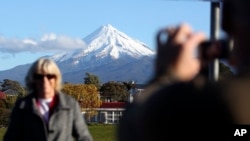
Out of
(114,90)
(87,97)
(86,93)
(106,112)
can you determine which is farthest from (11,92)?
(87,97)

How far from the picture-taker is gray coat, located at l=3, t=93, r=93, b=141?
5.82 meters

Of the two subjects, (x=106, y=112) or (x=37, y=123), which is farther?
(x=106, y=112)

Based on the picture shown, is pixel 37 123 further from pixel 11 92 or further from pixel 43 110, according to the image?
pixel 11 92

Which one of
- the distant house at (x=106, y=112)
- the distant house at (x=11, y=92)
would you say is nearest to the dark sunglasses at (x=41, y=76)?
the distant house at (x=11, y=92)

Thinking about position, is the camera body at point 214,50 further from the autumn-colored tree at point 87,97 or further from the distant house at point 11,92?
the distant house at point 11,92

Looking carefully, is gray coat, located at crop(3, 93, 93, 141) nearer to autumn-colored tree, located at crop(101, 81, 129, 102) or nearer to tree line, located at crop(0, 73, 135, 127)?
tree line, located at crop(0, 73, 135, 127)

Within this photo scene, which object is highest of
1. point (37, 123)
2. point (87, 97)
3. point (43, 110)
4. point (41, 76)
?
point (87, 97)

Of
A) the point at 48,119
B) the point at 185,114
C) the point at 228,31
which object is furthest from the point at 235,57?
the point at 48,119

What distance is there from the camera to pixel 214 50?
2062mm

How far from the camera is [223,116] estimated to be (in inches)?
73.5

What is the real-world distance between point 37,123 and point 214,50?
12.8 feet

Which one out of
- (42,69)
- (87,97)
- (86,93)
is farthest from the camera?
(86,93)

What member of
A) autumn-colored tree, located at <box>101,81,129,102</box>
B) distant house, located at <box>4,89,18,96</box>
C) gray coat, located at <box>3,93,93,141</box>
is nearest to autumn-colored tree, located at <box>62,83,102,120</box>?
autumn-colored tree, located at <box>101,81,129,102</box>

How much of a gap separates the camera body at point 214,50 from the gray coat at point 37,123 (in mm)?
3846
